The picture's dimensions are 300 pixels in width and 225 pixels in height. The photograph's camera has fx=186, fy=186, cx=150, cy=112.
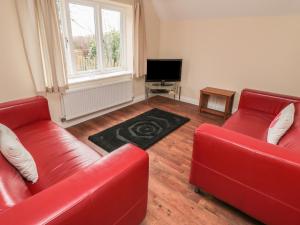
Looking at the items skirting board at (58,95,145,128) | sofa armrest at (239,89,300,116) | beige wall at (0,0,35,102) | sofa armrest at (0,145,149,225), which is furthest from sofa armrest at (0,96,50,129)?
sofa armrest at (239,89,300,116)

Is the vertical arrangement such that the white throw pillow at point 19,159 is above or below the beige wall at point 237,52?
below

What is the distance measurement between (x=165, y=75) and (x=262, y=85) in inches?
73.1

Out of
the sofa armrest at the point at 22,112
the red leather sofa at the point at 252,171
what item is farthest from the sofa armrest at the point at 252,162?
the sofa armrest at the point at 22,112

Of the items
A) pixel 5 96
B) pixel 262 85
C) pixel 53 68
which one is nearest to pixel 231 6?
pixel 262 85

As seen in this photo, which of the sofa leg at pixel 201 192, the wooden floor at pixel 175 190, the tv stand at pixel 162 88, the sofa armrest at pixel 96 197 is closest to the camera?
the sofa armrest at pixel 96 197

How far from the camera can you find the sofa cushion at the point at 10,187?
35.2 inches

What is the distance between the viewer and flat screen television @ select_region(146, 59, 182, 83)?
13.0ft

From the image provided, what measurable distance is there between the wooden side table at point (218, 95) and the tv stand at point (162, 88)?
2.52ft

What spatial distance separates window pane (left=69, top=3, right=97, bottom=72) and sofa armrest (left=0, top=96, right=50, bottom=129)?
1202mm

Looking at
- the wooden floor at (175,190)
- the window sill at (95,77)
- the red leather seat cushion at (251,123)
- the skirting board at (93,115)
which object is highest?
the window sill at (95,77)

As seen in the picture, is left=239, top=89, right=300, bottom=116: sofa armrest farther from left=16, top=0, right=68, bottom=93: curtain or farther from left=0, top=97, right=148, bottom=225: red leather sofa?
left=16, top=0, right=68, bottom=93: curtain

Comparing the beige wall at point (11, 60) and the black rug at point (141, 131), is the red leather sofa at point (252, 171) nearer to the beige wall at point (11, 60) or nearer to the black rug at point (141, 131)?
the black rug at point (141, 131)

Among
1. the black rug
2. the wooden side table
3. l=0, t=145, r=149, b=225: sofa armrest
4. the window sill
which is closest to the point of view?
l=0, t=145, r=149, b=225: sofa armrest

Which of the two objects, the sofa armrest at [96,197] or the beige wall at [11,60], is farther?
the beige wall at [11,60]
